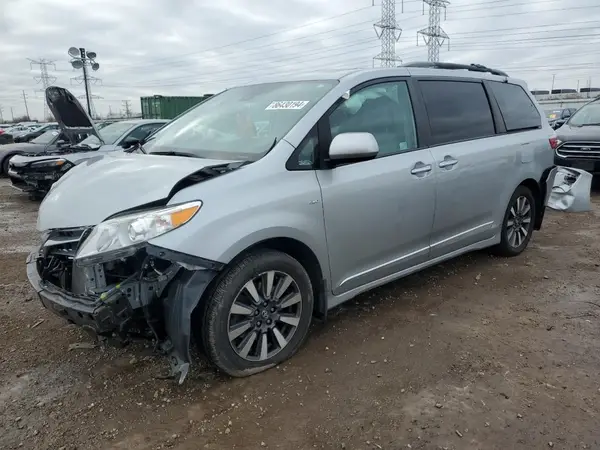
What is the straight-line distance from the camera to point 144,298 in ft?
8.13

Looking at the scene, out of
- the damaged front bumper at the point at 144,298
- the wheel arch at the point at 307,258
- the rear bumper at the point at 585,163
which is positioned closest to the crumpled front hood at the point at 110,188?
the damaged front bumper at the point at 144,298

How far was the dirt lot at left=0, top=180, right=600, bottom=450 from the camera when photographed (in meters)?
2.44

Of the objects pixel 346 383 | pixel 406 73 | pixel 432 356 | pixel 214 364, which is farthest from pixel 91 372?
pixel 406 73

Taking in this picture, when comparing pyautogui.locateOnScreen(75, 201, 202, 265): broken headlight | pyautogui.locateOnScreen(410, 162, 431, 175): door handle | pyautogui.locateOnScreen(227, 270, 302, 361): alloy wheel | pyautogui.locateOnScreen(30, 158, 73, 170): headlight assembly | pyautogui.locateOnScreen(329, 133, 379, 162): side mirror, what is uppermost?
pyautogui.locateOnScreen(329, 133, 379, 162): side mirror

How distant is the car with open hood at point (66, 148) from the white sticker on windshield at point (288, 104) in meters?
4.35

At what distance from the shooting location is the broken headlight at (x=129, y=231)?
248 centimetres

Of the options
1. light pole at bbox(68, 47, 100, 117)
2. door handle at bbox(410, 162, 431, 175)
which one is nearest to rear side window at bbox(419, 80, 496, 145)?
door handle at bbox(410, 162, 431, 175)

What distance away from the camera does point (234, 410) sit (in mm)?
2627

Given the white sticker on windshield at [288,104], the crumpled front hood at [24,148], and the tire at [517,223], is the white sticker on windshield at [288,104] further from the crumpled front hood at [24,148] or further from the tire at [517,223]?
the crumpled front hood at [24,148]

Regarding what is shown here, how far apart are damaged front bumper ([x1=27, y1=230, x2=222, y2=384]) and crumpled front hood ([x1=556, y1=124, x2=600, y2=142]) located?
8946 millimetres

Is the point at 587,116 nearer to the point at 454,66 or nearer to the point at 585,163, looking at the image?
the point at 585,163

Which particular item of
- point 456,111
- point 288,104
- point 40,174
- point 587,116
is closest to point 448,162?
point 456,111

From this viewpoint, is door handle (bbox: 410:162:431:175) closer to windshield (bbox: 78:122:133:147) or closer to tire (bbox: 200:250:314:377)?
tire (bbox: 200:250:314:377)

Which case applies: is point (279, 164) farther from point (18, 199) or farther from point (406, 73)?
point (18, 199)
